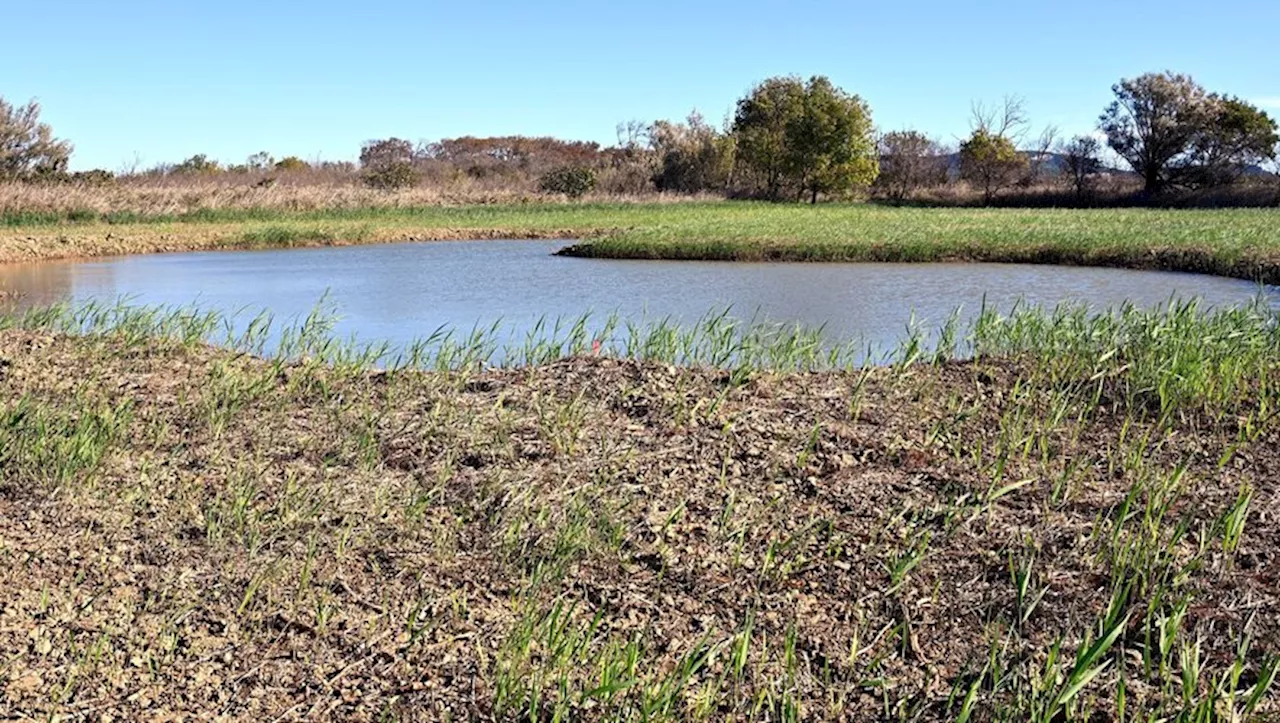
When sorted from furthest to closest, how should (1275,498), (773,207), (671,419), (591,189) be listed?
(591,189) → (773,207) → (671,419) → (1275,498)

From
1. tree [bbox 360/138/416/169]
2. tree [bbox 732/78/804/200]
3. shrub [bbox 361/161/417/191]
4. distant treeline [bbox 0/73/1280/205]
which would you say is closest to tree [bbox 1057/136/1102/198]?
distant treeline [bbox 0/73/1280/205]

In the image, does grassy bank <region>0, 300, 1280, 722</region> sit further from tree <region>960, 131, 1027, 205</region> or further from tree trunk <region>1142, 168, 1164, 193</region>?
tree trunk <region>1142, 168, 1164, 193</region>

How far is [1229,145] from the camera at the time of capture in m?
47.9

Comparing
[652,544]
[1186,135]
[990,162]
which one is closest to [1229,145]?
[1186,135]

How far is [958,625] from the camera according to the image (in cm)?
332

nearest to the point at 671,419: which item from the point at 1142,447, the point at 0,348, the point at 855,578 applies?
the point at 855,578

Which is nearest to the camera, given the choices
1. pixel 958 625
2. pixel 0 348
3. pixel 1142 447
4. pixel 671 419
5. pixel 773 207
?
pixel 958 625

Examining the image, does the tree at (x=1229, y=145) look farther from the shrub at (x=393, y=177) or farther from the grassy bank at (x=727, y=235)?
the shrub at (x=393, y=177)

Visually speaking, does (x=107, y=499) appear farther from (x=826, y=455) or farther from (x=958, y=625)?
(x=958, y=625)

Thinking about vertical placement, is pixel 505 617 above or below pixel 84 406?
below

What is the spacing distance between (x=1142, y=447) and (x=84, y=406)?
4707mm

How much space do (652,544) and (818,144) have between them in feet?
148

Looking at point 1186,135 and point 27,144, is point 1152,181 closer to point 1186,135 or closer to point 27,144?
point 1186,135

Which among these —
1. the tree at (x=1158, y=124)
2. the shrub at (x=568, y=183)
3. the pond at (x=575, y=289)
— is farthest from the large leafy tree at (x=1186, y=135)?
the pond at (x=575, y=289)
